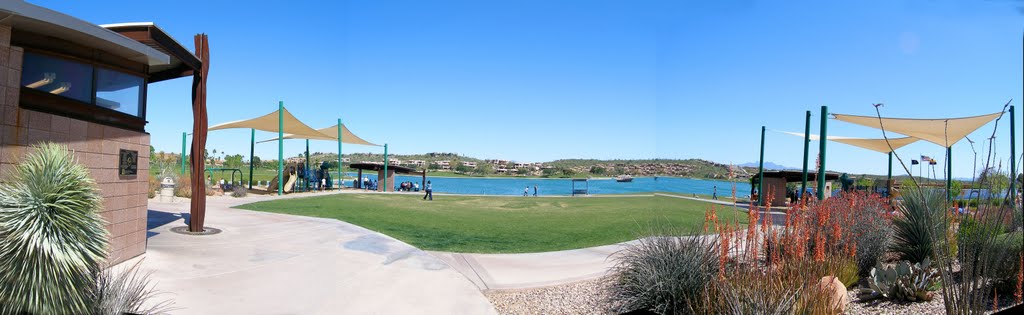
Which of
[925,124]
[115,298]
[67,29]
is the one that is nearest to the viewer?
[115,298]

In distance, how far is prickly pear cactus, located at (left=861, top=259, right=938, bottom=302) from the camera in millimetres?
4906

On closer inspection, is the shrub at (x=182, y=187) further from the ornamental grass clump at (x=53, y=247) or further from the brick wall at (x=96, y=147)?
the ornamental grass clump at (x=53, y=247)

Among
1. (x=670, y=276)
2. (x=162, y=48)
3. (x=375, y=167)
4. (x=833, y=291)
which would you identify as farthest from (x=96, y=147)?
(x=375, y=167)

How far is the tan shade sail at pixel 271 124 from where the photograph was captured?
26484 mm

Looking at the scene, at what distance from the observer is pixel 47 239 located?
169 inches

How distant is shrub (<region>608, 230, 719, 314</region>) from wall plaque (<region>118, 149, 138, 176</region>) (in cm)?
672

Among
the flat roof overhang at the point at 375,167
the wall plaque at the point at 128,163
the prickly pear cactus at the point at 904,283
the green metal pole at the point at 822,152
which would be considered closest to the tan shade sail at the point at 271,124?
the flat roof overhang at the point at 375,167

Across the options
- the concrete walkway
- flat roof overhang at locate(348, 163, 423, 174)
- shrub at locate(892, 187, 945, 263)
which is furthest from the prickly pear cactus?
flat roof overhang at locate(348, 163, 423, 174)

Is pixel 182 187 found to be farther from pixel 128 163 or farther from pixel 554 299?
pixel 554 299

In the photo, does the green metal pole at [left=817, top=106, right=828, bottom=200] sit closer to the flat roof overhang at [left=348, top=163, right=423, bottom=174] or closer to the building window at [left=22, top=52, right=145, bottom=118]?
the building window at [left=22, top=52, right=145, bottom=118]

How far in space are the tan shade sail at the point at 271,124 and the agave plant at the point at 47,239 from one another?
74.4 ft

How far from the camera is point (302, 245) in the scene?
855 cm

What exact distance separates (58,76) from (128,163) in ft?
4.69

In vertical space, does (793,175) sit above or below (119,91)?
below
